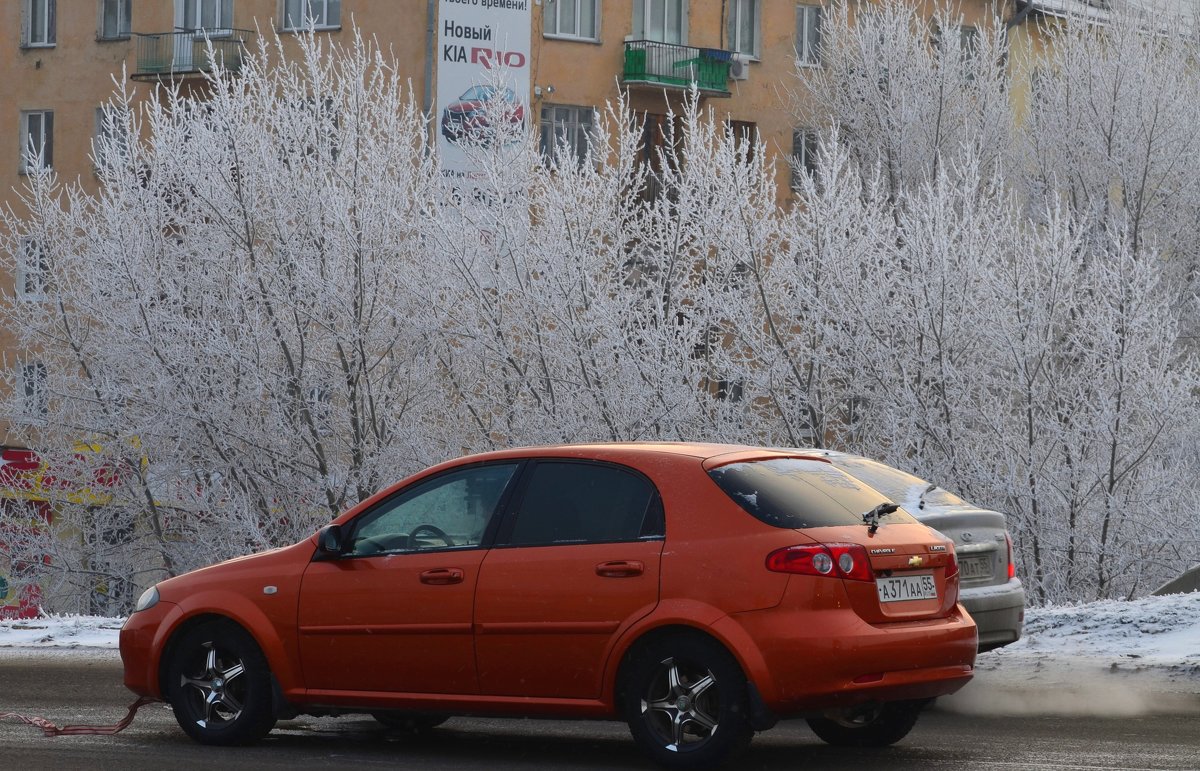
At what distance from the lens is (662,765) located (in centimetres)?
682

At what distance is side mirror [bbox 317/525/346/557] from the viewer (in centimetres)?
767

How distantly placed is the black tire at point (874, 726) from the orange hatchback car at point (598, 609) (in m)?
0.01

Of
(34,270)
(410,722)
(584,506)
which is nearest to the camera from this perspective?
(584,506)

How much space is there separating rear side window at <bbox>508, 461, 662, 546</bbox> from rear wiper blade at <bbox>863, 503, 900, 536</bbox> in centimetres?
83

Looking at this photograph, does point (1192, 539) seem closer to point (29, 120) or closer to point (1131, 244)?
point (1131, 244)

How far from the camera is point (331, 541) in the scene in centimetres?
767

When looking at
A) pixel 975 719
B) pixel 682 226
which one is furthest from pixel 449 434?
pixel 975 719

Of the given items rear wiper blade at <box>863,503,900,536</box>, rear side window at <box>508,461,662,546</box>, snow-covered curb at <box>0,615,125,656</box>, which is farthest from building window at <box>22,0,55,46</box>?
rear wiper blade at <box>863,503,900,536</box>

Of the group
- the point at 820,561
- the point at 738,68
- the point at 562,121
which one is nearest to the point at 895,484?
the point at 820,561

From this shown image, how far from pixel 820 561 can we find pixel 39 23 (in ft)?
133

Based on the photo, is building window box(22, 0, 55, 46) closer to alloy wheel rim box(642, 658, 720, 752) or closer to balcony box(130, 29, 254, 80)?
balcony box(130, 29, 254, 80)

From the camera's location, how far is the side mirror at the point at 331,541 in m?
7.67

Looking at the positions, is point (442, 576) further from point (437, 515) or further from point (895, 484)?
point (895, 484)

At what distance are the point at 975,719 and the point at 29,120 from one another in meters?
38.8
